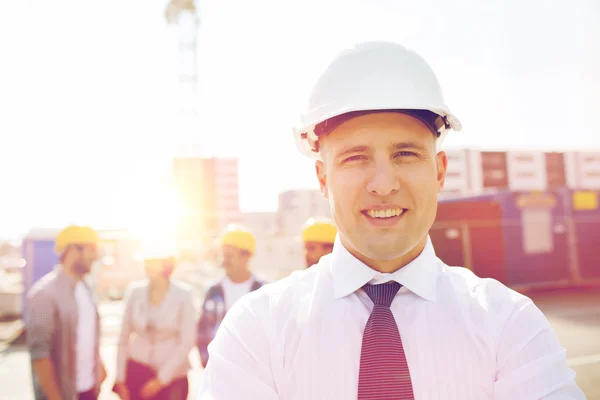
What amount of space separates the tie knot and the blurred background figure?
2.94 m

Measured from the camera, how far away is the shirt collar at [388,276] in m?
1.24

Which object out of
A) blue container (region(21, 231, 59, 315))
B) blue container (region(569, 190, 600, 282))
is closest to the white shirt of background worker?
blue container (region(21, 231, 59, 315))

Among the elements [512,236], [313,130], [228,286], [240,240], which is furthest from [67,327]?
[512,236]

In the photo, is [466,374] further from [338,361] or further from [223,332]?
[223,332]

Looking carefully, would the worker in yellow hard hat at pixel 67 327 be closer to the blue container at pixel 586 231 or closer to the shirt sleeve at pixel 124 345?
the shirt sleeve at pixel 124 345

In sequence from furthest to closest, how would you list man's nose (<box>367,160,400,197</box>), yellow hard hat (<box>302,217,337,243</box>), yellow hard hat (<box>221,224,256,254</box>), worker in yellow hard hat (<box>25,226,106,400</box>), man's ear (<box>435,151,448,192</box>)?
yellow hard hat (<box>221,224,256,254</box>) → yellow hard hat (<box>302,217,337,243</box>) → worker in yellow hard hat (<box>25,226,106,400</box>) → man's ear (<box>435,151,448,192</box>) → man's nose (<box>367,160,400,197</box>)

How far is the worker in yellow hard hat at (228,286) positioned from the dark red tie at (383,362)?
9.30ft

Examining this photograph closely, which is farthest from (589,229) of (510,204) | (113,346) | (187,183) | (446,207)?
(187,183)

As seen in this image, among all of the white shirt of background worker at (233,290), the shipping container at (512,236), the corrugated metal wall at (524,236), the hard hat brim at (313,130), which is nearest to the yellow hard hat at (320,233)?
the white shirt of background worker at (233,290)

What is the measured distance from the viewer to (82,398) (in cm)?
354

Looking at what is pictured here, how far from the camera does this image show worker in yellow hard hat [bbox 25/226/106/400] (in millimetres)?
3291

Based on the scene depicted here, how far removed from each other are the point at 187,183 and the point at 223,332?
75.7m

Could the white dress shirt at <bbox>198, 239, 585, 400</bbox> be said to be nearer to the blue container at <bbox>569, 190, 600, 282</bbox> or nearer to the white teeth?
the white teeth

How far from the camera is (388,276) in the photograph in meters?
1.26
